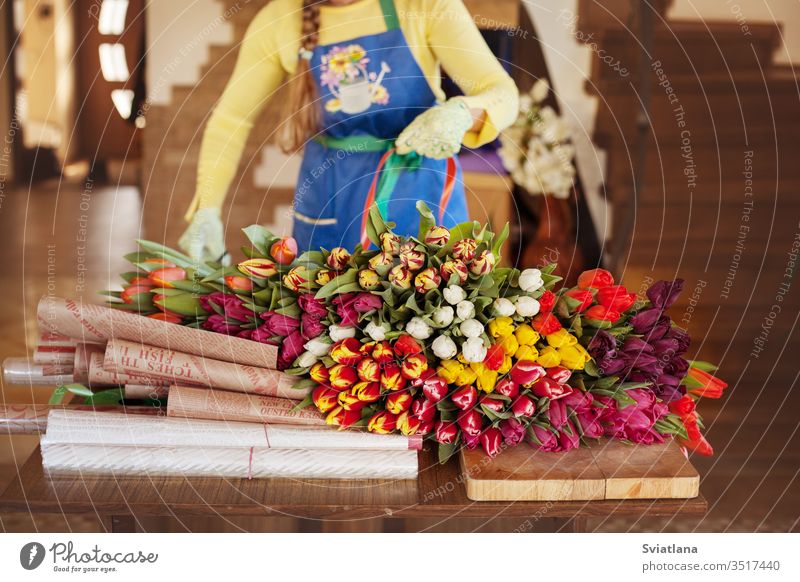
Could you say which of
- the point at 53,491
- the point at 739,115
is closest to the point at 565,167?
the point at 739,115

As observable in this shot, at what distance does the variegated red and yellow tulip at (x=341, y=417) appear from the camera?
980mm

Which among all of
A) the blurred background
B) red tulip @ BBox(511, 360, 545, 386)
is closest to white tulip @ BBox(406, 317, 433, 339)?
red tulip @ BBox(511, 360, 545, 386)

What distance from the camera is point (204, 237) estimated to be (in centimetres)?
209

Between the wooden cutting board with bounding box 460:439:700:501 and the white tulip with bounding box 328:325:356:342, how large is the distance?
184 mm

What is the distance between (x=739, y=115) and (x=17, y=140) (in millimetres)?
2707

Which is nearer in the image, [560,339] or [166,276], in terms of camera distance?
[560,339]

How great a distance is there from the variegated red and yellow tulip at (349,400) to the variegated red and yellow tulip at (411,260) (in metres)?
0.15

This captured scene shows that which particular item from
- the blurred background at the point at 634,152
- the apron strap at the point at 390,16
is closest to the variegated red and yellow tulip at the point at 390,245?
the apron strap at the point at 390,16

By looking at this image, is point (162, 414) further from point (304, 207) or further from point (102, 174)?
point (102, 174)

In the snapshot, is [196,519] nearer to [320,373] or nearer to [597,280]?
[320,373]

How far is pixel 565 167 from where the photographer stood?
2852 millimetres

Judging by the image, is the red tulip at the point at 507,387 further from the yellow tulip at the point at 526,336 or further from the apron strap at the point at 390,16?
the apron strap at the point at 390,16

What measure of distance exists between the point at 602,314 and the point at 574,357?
59 millimetres

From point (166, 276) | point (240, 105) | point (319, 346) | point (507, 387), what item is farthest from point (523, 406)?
point (240, 105)
